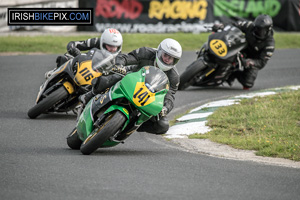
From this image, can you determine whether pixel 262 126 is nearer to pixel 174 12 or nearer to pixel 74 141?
pixel 74 141

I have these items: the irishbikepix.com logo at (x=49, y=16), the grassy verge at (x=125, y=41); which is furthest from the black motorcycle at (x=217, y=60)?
the irishbikepix.com logo at (x=49, y=16)

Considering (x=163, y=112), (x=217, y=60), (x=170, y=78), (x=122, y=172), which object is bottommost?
(x=217, y=60)

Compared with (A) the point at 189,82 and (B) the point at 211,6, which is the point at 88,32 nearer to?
(B) the point at 211,6

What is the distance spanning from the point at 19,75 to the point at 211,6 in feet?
30.9

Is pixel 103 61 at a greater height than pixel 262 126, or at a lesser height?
greater

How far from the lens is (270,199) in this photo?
5.46 meters

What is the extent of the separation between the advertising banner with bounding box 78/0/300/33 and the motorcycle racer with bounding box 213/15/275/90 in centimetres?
769

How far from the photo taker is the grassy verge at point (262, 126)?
7.86 m

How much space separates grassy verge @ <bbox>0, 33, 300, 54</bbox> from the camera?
17.7 meters

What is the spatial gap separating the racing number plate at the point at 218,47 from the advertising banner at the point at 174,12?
26.8 feet

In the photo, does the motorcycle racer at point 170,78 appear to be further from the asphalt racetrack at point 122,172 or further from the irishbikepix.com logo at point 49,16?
the irishbikepix.com logo at point 49,16

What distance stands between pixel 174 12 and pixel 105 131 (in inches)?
582

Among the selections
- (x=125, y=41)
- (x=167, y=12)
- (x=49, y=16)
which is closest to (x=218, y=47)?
(x=125, y=41)

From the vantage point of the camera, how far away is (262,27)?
13.0 meters
